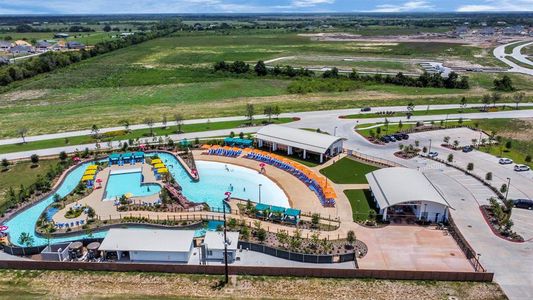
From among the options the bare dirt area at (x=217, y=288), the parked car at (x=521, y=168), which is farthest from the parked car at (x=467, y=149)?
the bare dirt area at (x=217, y=288)

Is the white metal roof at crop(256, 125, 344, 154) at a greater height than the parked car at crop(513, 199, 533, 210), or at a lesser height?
greater

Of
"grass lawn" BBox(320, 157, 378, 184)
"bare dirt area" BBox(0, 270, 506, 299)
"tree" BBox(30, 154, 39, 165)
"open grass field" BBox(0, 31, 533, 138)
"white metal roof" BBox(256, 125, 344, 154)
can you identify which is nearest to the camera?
"bare dirt area" BBox(0, 270, 506, 299)

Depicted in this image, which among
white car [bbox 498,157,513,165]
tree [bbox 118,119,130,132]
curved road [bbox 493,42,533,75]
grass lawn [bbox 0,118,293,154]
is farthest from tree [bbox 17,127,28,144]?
curved road [bbox 493,42,533,75]

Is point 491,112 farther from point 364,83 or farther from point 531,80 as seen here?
point 531,80

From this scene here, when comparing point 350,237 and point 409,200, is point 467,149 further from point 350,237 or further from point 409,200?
point 350,237

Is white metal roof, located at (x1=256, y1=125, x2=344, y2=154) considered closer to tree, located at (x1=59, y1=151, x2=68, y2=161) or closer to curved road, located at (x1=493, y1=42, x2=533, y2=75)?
tree, located at (x1=59, y1=151, x2=68, y2=161)

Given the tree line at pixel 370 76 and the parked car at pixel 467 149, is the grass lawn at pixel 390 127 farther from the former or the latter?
the tree line at pixel 370 76

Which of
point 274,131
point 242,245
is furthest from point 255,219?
point 274,131
